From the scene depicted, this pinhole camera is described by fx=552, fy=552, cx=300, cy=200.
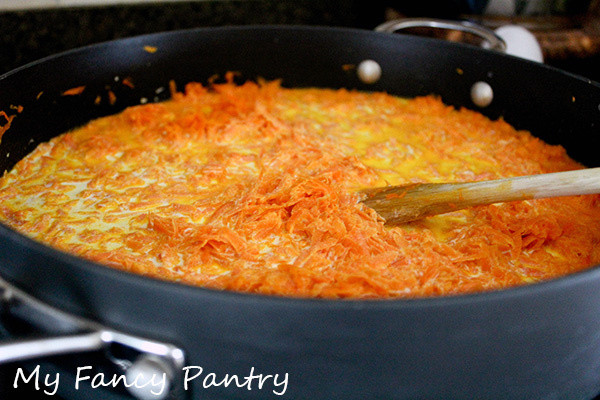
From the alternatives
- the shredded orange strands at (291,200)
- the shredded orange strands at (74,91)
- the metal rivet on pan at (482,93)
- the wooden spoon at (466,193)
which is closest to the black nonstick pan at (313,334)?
the shredded orange strands at (291,200)

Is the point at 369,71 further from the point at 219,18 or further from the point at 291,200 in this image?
the point at 291,200

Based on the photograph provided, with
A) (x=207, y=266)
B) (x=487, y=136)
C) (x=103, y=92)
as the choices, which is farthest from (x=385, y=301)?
(x=103, y=92)

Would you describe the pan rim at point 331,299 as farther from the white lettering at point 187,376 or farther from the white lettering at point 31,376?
the white lettering at point 31,376

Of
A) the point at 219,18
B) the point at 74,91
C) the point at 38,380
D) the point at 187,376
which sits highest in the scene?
the point at 219,18

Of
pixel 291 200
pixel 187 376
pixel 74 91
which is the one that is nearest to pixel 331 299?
pixel 187 376

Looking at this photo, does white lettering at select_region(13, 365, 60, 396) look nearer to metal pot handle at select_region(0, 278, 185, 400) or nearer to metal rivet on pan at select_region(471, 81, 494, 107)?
metal pot handle at select_region(0, 278, 185, 400)

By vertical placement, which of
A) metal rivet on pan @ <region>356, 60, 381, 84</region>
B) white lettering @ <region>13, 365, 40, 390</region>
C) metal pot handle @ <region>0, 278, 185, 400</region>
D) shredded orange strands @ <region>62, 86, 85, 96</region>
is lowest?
white lettering @ <region>13, 365, 40, 390</region>

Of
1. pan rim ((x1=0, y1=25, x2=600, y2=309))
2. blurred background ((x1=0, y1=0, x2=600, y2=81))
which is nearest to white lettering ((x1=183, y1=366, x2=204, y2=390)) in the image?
pan rim ((x1=0, y1=25, x2=600, y2=309))
